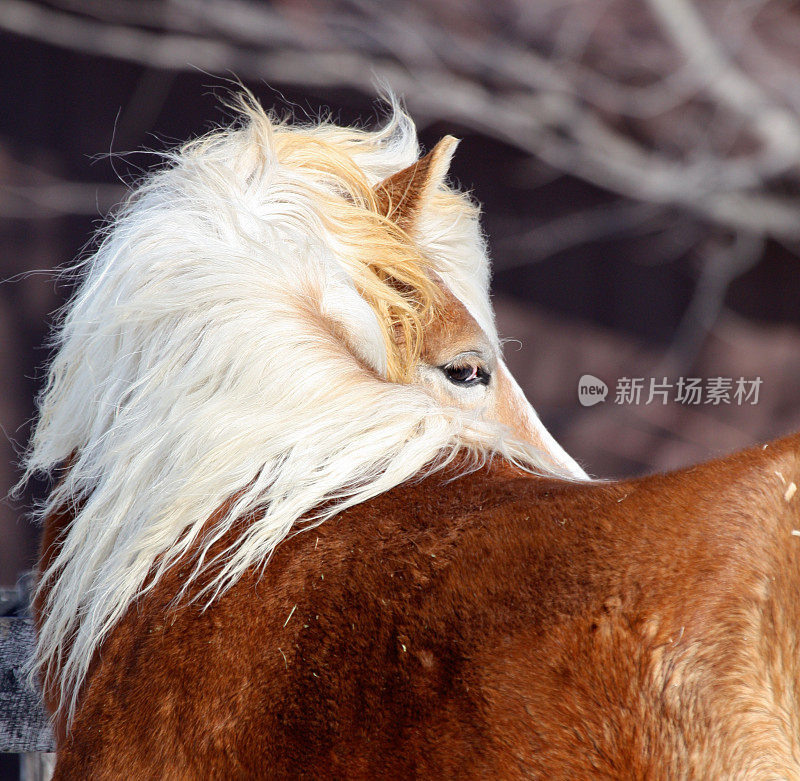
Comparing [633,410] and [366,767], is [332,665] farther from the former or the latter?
[633,410]

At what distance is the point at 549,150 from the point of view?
2398 millimetres

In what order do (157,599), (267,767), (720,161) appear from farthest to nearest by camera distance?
(720,161) → (157,599) → (267,767)

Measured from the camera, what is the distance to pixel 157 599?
0.71 meters

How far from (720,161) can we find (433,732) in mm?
2443

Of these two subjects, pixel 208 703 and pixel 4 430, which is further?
pixel 4 430

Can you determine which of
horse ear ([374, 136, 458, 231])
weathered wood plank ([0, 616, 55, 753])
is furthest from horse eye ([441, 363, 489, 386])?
weathered wood plank ([0, 616, 55, 753])

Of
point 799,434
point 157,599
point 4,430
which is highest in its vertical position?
point 799,434

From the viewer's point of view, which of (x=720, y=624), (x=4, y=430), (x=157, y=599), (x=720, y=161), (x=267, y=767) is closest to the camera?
(x=720, y=624)

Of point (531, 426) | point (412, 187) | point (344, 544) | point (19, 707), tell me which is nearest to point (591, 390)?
point (531, 426)

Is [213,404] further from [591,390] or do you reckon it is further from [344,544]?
[591,390]

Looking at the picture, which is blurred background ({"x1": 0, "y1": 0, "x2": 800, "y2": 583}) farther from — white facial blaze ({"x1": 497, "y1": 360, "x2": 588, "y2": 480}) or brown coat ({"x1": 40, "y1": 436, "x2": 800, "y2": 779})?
Result: brown coat ({"x1": 40, "y1": 436, "x2": 800, "y2": 779})

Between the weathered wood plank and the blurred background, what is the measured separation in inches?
34.4

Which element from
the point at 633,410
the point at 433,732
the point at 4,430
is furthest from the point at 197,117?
the point at 433,732

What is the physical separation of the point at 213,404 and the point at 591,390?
191 cm
